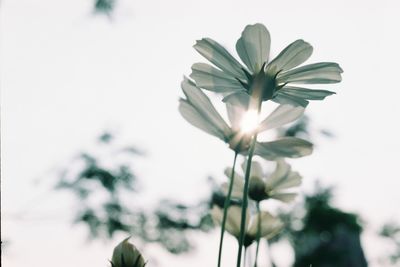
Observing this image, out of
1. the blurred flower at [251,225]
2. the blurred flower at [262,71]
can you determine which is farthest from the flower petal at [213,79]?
the blurred flower at [251,225]

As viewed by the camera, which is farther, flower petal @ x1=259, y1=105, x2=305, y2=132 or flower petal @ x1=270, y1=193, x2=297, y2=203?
flower petal @ x1=270, y1=193, x2=297, y2=203

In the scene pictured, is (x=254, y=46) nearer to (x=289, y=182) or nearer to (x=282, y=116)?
(x=282, y=116)

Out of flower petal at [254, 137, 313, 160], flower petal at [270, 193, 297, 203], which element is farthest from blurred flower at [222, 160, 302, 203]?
flower petal at [254, 137, 313, 160]

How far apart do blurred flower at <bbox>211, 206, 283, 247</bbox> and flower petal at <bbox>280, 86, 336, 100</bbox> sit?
14 centimetres

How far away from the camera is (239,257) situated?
35cm

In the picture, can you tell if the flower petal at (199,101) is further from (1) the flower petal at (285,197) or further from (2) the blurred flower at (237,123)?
(1) the flower petal at (285,197)

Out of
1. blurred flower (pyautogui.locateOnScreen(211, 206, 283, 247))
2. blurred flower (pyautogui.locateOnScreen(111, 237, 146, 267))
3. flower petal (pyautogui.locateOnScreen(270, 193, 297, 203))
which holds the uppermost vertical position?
flower petal (pyautogui.locateOnScreen(270, 193, 297, 203))

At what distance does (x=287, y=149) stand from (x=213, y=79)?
0.11 m

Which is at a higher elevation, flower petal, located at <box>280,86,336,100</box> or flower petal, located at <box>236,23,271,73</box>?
flower petal, located at <box>236,23,271,73</box>

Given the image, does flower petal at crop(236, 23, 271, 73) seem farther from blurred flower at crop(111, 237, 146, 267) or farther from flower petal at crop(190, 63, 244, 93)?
blurred flower at crop(111, 237, 146, 267)

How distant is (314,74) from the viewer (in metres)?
0.48

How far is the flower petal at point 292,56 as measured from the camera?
469 millimetres

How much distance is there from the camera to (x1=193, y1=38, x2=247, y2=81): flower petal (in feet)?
1.53

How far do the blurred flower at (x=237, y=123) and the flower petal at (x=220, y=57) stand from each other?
34mm
